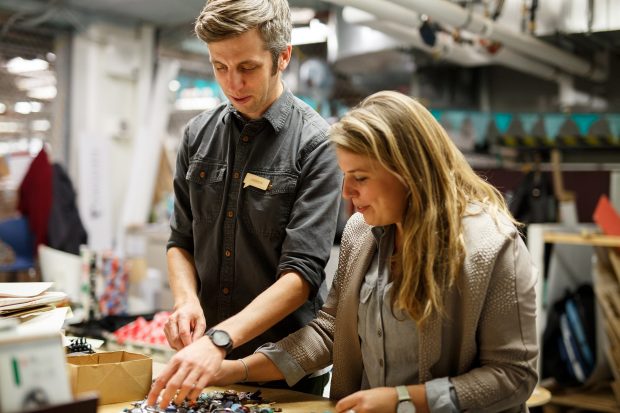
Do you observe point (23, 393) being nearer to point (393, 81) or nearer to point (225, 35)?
point (225, 35)

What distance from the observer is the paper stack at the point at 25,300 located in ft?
6.01

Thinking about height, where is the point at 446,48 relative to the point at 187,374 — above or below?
above

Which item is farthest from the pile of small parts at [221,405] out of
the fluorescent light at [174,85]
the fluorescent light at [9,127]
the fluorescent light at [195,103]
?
the fluorescent light at [195,103]

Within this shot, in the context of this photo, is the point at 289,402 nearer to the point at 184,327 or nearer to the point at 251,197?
the point at 184,327

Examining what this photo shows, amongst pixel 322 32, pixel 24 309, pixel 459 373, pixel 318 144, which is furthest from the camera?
pixel 322 32

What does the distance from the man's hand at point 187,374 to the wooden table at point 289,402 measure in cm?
13

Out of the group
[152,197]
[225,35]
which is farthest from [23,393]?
[152,197]

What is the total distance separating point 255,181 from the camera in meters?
2.10

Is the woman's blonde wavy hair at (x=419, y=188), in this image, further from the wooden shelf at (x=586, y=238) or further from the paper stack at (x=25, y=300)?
the wooden shelf at (x=586, y=238)

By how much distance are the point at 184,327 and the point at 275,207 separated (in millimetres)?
415

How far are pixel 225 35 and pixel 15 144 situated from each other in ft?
17.3

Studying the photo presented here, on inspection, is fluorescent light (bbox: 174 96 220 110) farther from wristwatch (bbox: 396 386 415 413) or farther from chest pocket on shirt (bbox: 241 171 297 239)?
wristwatch (bbox: 396 386 415 413)

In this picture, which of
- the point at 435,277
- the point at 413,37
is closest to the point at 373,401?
the point at 435,277

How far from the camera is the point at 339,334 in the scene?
1.91 metres
